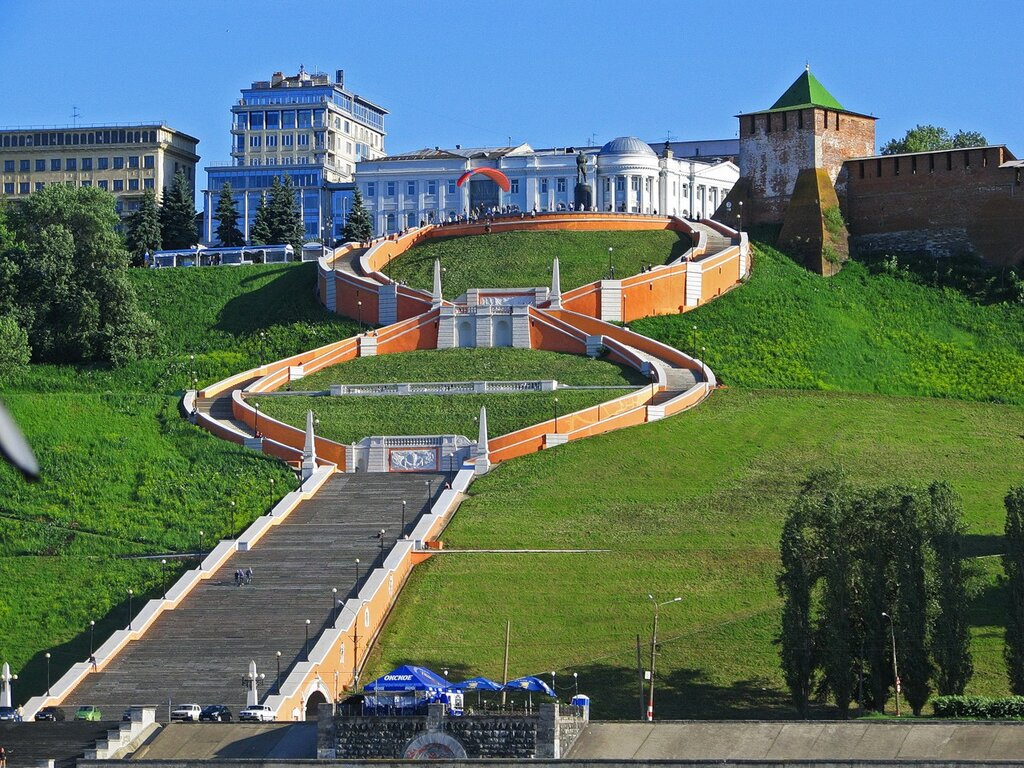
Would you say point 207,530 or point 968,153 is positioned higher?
point 968,153

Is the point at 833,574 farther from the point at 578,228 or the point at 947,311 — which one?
the point at 578,228

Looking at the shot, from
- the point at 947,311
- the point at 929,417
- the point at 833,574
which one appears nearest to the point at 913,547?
the point at 833,574

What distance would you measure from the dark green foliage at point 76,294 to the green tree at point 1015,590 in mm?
44327

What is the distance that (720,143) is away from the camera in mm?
126750

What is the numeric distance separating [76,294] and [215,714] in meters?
42.3

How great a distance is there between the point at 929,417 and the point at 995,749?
38164 mm

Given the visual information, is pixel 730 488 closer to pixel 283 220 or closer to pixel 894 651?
pixel 894 651

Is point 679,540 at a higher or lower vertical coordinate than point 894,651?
higher

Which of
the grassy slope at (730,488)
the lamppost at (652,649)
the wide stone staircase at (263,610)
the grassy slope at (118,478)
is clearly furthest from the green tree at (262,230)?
the lamppost at (652,649)

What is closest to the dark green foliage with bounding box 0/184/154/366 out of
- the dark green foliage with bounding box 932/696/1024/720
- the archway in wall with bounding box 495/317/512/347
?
the archway in wall with bounding box 495/317/512/347

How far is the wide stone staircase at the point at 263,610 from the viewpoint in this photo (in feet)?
168

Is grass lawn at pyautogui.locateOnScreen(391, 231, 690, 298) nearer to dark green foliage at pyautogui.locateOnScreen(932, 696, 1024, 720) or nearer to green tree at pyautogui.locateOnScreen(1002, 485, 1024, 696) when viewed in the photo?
green tree at pyautogui.locateOnScreen(1002, 485, 1024, 696)

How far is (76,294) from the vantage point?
8569 centimetres

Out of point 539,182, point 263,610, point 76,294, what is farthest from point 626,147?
point 263,610
